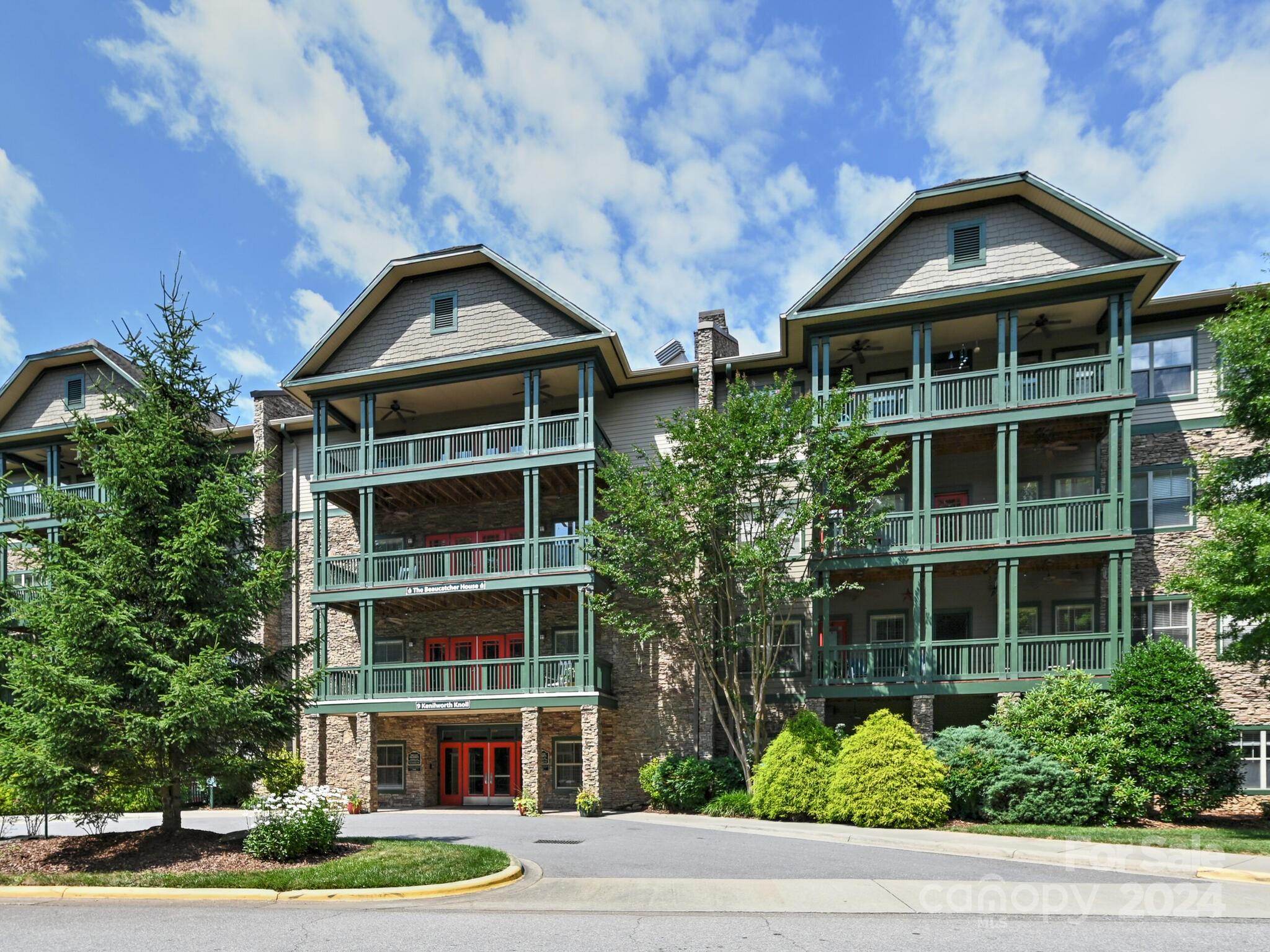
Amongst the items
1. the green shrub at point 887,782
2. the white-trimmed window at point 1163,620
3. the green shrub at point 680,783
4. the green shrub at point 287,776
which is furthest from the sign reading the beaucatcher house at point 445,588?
the white-trimmed window at point 1163,620

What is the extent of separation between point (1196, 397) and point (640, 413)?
14.6 meters

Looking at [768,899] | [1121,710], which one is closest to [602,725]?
[1121,710]

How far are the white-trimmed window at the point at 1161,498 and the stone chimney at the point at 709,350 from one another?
434 inches

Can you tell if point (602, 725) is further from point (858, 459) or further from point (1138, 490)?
point (1138, 490)

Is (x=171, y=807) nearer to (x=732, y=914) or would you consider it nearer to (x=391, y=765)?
(x=732, y=914)

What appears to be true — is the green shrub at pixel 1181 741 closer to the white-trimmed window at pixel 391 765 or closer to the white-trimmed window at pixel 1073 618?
the white-trimmed window at pixel 1073 618

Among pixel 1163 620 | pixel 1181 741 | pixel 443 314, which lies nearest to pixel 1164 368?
pixel 1163 620

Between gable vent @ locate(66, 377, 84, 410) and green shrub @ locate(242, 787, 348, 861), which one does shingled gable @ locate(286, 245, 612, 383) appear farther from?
green shrub @ locate(242, 787, 348, 861)

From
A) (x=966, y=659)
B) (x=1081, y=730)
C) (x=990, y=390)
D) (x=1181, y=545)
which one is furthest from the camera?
(x=990, y=390)

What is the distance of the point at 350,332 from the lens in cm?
2734

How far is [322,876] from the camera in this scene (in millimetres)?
12078

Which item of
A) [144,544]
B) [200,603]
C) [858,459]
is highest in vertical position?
[858,459]

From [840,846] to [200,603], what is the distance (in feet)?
37.7

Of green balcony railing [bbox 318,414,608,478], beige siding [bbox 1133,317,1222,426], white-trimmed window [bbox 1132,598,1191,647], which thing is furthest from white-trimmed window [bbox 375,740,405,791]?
beige siding [bbox 1133,317,1222,426]
